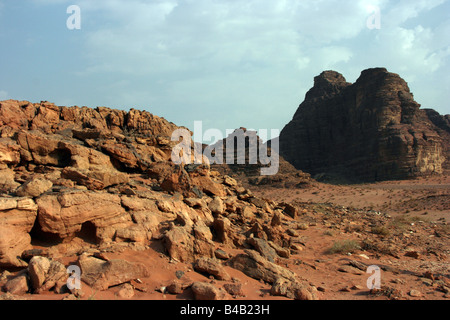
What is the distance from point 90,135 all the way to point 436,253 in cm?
1241

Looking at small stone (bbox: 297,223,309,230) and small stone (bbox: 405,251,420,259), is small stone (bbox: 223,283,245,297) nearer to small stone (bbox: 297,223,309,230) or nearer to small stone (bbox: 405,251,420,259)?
small stone (bbox: 405,251,420,259)

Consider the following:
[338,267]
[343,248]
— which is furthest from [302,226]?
[338,267]

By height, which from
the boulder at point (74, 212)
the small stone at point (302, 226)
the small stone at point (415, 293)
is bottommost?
the small stone at point (415, 293)

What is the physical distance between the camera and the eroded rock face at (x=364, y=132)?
57.8m

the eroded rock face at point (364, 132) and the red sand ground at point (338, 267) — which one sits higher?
the eroded rock face at point (364, 132)

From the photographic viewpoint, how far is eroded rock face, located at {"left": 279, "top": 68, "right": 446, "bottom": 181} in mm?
57812

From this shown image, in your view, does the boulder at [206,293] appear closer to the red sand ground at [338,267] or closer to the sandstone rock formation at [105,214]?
the sandstone rock formation at [105,214]

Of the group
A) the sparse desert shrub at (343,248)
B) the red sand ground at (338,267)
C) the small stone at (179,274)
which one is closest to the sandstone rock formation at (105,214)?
the red sand ground at (338,267)

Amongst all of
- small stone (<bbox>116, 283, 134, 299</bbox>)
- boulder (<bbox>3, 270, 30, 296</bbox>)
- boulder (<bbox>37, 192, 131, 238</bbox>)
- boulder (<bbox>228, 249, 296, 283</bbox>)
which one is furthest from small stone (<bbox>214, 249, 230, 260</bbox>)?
boulder (<bbox>3, 270, 30, 296</bbox>)

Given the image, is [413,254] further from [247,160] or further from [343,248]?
[247,160]

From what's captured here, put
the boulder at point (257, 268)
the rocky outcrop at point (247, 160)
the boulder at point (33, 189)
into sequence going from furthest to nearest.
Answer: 1. the rocky outcrop at point (247, 160)
2. the boulder at point (257, 268)
3. the boulder at point (33, 189)

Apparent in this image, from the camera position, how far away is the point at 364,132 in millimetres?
66875
